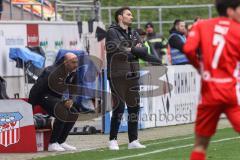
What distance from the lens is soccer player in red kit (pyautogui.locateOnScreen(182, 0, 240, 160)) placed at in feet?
27.9

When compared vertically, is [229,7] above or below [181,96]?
above

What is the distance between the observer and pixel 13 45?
19.3m

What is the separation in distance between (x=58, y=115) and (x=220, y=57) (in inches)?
224

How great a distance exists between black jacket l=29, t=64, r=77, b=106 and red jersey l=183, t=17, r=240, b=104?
5.30 metres

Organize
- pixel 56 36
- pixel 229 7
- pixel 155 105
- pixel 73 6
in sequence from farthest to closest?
pixel 73 6, pixel 56 36, pixel 155 105, pixel 229 7

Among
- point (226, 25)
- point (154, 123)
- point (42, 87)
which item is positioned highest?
point (226, 25)

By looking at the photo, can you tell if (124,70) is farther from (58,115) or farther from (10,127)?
(10,127)

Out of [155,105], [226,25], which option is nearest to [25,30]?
[155,105]

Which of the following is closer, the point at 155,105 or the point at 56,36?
the point at 155,105

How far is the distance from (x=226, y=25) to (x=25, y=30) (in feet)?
38.2

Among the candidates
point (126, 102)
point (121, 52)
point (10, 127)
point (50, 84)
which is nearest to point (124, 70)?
point (121, 52)

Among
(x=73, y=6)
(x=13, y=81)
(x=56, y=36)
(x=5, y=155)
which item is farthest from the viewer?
(x=73, y=6)

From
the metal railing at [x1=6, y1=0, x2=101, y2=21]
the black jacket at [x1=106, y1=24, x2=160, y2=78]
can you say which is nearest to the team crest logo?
the black jacket at [x1=106, y1=24, x2=160, y2=78]

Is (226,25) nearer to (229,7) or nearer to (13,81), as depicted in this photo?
(229,7)
